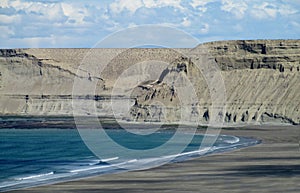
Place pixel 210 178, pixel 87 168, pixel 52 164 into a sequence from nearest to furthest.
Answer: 1. pixel 210 178
2. pixel 87 168
3. pixel 52 164

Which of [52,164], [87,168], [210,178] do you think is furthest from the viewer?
[52,164]

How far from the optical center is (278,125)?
4892 inches

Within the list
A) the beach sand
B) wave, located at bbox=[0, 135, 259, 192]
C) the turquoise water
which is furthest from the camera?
the turquoise water

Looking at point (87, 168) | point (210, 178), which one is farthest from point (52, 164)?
point (210, 178)

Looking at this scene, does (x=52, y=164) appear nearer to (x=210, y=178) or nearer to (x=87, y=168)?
(x=87, y=168)

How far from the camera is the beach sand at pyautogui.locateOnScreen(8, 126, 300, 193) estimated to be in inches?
1569

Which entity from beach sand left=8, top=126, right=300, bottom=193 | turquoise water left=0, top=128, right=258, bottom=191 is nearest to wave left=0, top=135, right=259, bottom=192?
turquoise water left=0, top=128, right=258, bottom=191

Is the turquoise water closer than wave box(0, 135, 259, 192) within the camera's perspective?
No

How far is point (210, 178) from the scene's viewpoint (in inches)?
1766

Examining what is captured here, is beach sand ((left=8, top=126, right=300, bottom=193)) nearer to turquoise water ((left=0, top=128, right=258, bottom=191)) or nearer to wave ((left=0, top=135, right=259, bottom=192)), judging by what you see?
wave ((left=0, top=135, right=259, bottom=192))

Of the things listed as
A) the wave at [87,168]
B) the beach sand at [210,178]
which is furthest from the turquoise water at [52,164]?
the beach sand at [210,178]

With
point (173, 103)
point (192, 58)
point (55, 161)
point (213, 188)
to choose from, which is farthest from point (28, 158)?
point (192, 58)

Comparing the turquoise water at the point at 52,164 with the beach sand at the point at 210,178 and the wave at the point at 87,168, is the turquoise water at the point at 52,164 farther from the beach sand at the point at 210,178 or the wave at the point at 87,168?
the beach sand at the point at 210,178

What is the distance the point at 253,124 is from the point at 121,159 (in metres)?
68.2
